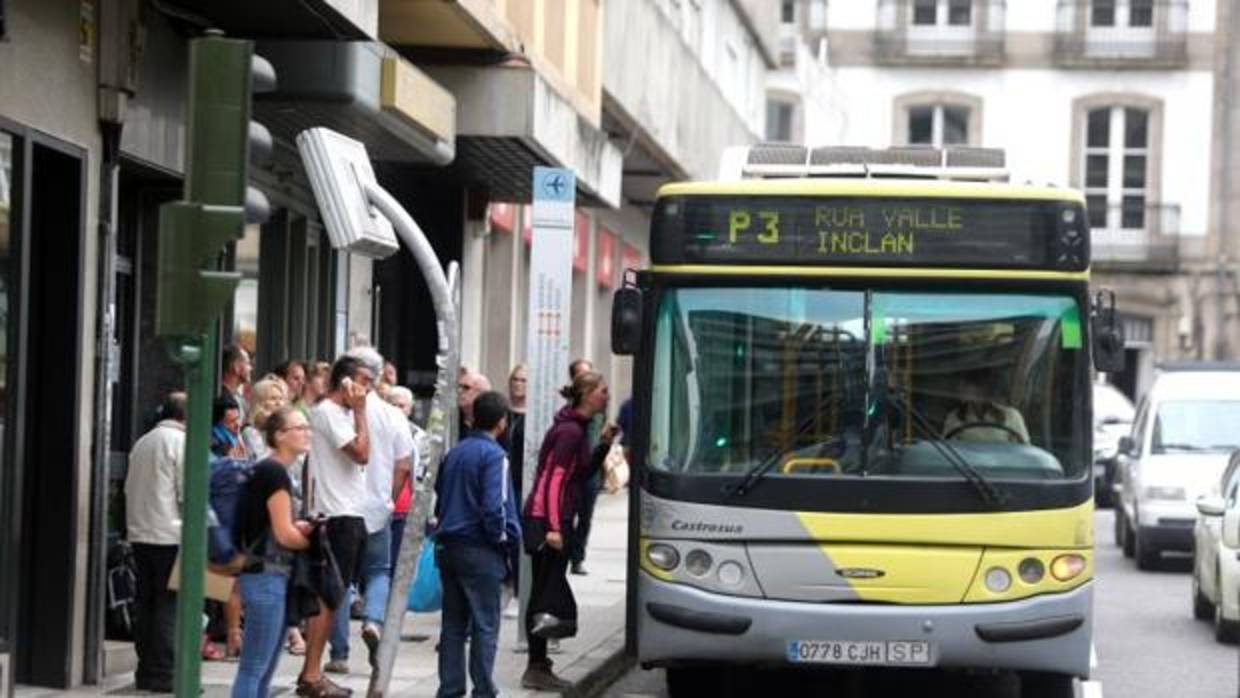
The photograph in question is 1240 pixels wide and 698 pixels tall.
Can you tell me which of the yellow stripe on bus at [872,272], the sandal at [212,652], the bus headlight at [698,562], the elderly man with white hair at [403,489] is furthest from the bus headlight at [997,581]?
the sandal at [212,652]

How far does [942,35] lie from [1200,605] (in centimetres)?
4820

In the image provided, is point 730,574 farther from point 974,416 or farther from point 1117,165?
point 1117,165

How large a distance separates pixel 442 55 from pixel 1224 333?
4604cm

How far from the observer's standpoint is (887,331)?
1340cm

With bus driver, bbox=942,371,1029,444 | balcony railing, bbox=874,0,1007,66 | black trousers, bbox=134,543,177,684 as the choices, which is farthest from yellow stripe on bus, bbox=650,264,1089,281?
balcony railing, bbox=874,0,1007,66

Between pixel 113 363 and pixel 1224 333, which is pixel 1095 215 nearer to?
pixel 1224 333

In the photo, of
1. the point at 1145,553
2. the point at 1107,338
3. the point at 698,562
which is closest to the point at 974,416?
the point at 1107,338

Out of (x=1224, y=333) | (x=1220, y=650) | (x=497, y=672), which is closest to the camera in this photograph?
(x=497, y=672)

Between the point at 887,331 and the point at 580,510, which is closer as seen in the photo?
the point at 887,331

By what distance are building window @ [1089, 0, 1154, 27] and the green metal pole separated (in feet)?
197

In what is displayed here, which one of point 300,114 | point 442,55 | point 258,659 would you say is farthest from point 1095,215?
point 258,659

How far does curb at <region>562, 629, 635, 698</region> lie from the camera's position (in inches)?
587

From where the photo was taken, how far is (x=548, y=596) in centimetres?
1459

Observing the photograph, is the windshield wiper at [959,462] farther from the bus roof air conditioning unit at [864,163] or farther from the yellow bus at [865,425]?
the bus roof air conditioning unit at [864,163]
